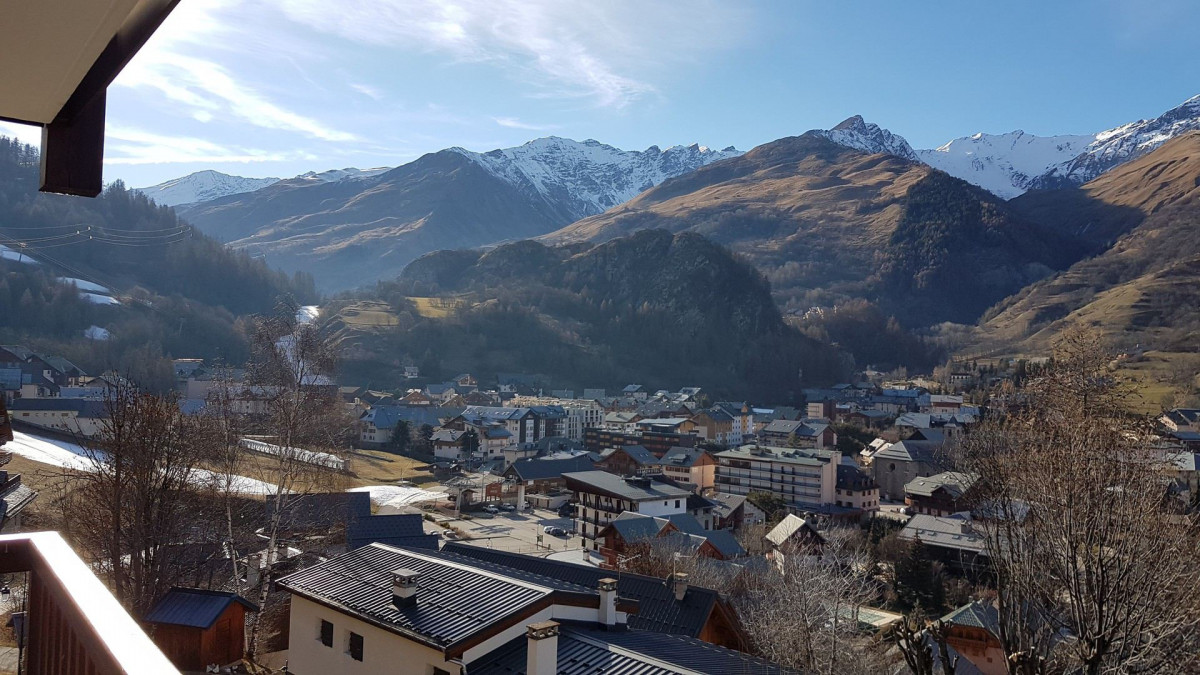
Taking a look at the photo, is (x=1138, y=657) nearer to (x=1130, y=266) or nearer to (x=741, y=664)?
(x=741, y=664)

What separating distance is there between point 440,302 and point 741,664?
368 feet

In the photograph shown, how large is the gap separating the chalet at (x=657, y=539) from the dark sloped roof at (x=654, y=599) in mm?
9184

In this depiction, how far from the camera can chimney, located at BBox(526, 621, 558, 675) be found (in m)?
8.00

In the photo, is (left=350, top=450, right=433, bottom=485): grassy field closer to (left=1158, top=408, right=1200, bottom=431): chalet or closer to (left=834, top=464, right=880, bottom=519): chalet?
(left=834, top=464, right=880, bottom=519): chalet

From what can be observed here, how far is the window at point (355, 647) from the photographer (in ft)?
32.7

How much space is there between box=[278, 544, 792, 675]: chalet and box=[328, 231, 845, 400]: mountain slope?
84.0 m

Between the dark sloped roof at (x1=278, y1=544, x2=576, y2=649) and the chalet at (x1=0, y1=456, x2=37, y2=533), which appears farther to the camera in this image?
the chalet at (x1=0, y1=456, x2=37, y2=533)

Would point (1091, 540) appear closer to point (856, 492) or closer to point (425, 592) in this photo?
point (425, 592)

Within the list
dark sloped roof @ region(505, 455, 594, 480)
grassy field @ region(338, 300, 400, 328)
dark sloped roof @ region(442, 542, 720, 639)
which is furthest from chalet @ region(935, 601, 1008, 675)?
grassy field @ region(338, 300, 400, 328)

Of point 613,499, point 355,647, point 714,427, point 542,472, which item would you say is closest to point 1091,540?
point 355,647

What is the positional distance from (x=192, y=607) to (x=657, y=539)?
1825cm

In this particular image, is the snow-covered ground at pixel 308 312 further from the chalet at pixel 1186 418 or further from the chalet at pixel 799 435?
the chalet at pixel 1186 418

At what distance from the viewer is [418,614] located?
9352 mm

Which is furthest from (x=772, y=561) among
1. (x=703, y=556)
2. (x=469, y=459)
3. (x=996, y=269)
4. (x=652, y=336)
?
(x=996, y=269)
